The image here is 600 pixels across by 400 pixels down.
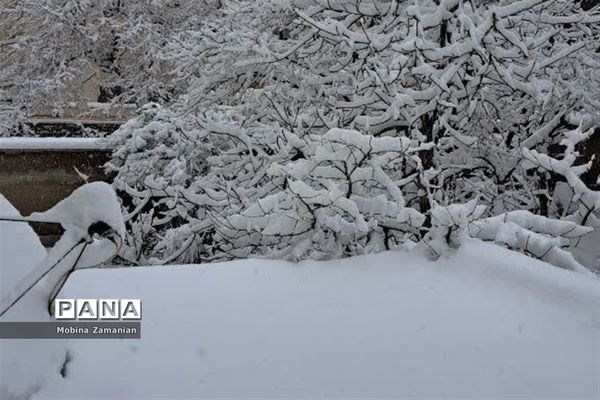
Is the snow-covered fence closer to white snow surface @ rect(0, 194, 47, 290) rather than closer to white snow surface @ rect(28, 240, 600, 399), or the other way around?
white snow surface @ rect(28, 240, 600, 399)

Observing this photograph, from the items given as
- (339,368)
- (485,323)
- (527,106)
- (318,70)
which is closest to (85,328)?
(339,368)

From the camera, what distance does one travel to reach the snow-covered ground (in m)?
2.23

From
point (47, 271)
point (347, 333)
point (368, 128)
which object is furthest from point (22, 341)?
point (368, 128)

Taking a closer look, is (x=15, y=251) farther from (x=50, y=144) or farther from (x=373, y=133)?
(x=50, y=144)

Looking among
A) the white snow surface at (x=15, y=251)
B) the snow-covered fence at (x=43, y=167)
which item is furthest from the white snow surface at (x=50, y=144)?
the white snow surface at (x=15, y=251)

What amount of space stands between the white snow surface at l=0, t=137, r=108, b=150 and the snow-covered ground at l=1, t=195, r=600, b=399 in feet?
23.9

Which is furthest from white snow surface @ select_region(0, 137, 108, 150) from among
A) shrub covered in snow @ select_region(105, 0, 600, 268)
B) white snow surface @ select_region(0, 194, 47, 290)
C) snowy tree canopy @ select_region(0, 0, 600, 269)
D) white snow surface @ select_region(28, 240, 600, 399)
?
white snow surface @ select_region(0, 194, 47, 290)

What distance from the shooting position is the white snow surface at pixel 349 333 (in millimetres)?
2229

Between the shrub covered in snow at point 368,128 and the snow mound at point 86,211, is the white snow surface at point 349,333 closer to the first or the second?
the snow mound at point 86,211

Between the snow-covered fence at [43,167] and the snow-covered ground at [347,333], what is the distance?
736 centimetres

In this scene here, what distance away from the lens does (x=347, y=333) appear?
268 cm

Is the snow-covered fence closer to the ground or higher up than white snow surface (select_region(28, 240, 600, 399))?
closer to the ground

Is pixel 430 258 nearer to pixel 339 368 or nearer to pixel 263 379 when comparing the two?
pixel 339 368

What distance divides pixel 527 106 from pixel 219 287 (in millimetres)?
5184
